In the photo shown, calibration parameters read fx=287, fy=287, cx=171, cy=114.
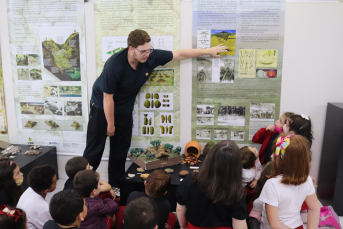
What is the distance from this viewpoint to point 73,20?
330cm

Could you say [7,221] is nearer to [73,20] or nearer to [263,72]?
[73,20]

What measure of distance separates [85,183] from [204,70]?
1805 millimetres

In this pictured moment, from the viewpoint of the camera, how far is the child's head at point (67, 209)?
5.62 ft

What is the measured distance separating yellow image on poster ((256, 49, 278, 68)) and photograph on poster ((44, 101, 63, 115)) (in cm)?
239

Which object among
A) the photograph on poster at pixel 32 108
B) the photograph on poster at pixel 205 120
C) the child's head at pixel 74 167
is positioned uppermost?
the photograph on poster at pixel 32 108

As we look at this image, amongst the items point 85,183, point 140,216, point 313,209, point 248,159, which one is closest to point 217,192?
point 140,216

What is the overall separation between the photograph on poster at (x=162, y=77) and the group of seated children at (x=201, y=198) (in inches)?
52.4

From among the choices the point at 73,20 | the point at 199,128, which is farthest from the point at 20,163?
the point at 199,128

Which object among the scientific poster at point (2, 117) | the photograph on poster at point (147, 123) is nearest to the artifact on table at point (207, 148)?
the photograph on poster at point (147, 123)

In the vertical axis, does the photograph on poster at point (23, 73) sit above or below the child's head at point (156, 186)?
above

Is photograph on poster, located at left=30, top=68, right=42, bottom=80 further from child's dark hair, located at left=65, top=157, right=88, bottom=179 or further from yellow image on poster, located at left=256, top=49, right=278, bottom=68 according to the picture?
yellow image on poster, located at left=256, top=49, right=278, bottom=68

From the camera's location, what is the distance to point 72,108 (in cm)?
353

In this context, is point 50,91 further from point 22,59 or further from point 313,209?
point 313,209

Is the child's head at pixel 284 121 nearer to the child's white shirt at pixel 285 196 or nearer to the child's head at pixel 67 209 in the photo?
the child's white shirt at pixel 285 196
